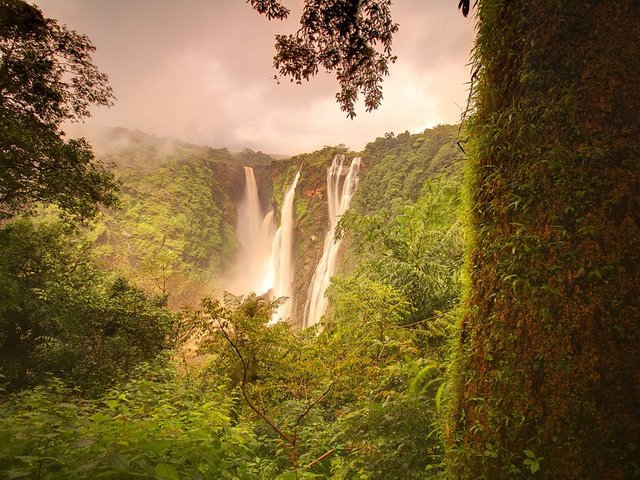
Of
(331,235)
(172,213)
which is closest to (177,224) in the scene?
(172,213)

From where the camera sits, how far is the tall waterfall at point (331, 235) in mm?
29397

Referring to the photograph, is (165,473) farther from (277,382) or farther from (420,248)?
(277,382)

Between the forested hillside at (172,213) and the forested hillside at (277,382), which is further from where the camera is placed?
the forested hillside at (172,213)

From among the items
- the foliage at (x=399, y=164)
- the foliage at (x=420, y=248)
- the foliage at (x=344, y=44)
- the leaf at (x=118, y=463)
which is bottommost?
the leaf at (x=118, y=463)

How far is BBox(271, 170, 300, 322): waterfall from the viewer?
44906 millimetres

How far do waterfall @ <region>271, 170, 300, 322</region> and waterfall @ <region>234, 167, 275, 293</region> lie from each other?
5.38ft

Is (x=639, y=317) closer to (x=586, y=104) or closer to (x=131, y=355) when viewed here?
(x=586, y=104)

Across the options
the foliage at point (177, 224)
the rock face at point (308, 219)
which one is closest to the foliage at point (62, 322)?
the rock face at point (308, 219)

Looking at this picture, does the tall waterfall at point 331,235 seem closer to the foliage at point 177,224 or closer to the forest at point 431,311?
the foliage at point 177,224

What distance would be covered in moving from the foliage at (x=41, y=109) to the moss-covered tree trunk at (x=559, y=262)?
923 centimetres

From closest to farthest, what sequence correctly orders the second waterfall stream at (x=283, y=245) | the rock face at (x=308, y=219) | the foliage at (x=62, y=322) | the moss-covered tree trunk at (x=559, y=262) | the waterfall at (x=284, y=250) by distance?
the moss-covered tree trunk at (x=559, y=262), the foliage at (x=62, y=322), the second waterfall stream at (x=283, y=245), the rock face at (x=308, y=219), the waterfall at (x=284, y=250)

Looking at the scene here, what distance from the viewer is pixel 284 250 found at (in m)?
49.0

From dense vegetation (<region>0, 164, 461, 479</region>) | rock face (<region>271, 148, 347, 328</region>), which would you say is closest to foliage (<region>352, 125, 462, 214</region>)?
rock face (<region>271, 148, 347, 328</region>)

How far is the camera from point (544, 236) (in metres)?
1.25
